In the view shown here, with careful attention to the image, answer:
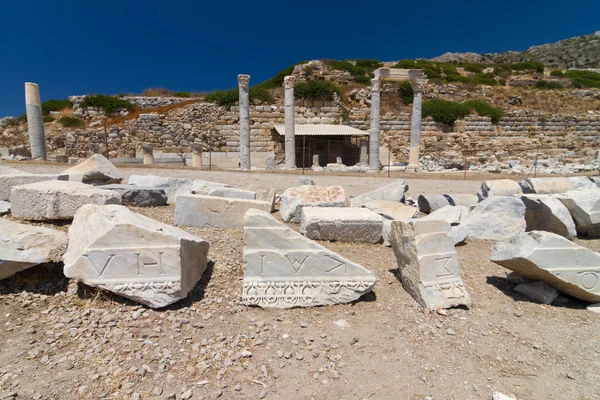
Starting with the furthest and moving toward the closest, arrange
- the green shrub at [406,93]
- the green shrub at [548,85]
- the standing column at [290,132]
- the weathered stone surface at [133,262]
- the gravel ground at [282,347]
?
the green shrub at [548,85]
the green shrub at [406,93]
the standing column at [290,132]
the weathered stone surface at [133,262]
the gravel ground at [282,347]

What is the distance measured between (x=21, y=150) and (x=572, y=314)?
24.9 metres

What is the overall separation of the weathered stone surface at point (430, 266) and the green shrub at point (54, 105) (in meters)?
28.7

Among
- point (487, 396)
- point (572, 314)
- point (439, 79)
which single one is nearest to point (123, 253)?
point (487, 396)

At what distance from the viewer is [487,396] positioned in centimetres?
245

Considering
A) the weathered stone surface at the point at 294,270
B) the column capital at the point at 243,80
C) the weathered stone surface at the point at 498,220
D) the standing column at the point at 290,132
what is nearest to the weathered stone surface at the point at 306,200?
the weathered stone surface at the point at 498,220

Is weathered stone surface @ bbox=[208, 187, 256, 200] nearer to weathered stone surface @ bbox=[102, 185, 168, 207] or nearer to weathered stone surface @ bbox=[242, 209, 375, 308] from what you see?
weathered stone surface @ bbox=[102, 185, 168, 207]

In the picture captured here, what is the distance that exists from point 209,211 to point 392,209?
3228 mm

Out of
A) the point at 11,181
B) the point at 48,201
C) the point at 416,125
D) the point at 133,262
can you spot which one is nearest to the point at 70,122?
the point at 11,181

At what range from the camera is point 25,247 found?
3252 mm

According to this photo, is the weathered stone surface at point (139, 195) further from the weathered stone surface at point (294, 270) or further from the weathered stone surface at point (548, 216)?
the weathered stone surface at point (548, 216)

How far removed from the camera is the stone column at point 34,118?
1577 centimetres

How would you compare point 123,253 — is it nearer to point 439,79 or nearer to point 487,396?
point 487,396

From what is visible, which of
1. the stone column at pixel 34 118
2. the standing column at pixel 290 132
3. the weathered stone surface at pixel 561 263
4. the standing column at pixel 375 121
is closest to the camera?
the weathered stone surface at pixel 561 263

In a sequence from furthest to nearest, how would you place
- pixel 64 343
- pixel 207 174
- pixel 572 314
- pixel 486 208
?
pixel 207 174 < pixel 486 208 < pixel 572 314 < pixel 64 343
